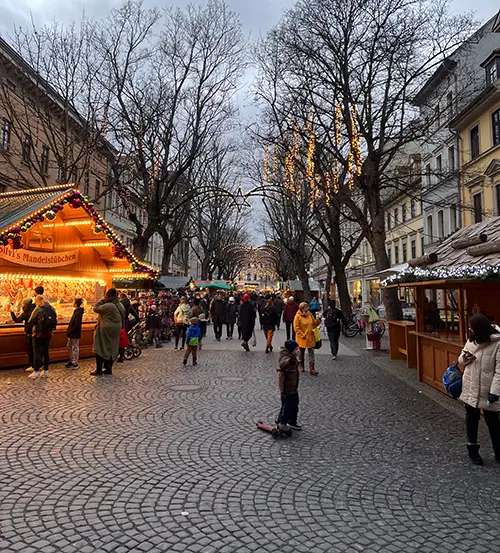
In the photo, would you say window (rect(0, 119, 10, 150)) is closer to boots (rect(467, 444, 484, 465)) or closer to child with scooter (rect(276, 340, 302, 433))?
child with scooter (rect(276, 340, 302, 433))

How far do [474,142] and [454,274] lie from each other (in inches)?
912

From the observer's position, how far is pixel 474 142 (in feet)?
84.5

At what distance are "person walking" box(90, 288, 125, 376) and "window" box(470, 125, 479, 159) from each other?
24.4m

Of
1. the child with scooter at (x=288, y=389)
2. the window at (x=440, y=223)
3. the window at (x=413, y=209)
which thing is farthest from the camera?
the window at (x=413, y=209)

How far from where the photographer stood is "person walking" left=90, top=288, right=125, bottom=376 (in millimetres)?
9617

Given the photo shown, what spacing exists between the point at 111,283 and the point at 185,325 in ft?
10.6

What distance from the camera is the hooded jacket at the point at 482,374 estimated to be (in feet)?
15.0

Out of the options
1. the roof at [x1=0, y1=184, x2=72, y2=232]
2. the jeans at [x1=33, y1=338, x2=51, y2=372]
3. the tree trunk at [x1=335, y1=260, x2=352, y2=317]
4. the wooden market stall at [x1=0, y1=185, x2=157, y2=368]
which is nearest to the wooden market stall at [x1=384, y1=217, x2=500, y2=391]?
the jeans at [x1=33, y1=338, x2=51, y2=372]

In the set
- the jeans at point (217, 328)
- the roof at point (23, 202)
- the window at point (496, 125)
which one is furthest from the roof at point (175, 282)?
the window at point (496, 125)

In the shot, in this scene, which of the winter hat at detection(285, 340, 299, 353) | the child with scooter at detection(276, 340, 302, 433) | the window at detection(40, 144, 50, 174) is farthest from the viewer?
the window at detection(40, 144, 50, 174)

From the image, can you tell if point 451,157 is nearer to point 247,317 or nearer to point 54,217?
point 247,317

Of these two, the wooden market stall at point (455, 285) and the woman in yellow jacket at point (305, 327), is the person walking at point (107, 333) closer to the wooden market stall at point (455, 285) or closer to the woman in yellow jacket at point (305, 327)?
the woman in yellow jacket at point (305, 327)

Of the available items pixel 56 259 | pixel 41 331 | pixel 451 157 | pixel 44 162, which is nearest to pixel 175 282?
pixel 44 162

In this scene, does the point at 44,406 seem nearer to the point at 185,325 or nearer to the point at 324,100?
the point at 185,325
